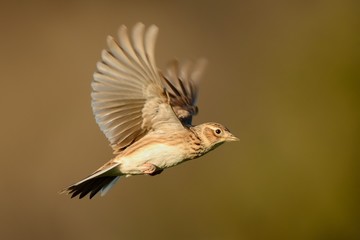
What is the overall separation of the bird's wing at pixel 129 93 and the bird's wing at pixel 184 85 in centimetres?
53

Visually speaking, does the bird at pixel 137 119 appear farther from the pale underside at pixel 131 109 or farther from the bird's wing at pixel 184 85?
the bird's wing at pixel 184 85

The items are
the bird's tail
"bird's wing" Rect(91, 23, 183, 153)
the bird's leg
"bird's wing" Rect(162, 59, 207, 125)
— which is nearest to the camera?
the bird's leg

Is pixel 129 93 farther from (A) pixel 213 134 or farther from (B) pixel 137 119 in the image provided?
(A) pixel 213 134

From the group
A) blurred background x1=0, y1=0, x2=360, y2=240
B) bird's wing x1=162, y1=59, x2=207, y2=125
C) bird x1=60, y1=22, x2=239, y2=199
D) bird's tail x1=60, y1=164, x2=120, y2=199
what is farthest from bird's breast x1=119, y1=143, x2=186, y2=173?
blurred background x1=0, y1=0, x2=360, y2=240

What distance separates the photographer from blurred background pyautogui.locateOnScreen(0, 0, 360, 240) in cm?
848

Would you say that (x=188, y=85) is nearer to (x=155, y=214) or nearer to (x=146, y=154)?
(x=146, y=154)

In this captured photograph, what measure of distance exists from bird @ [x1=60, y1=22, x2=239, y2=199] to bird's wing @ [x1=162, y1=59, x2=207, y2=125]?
51 centimetres

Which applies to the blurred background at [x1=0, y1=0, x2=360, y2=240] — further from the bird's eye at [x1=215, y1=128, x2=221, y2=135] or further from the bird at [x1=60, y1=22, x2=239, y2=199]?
the bird at [x1=60, y1=22, x2=239, y2=199]

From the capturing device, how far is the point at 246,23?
41.2ft

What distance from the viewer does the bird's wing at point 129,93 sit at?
20.3 ft

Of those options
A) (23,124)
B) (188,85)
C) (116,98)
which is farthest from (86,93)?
(116,98)

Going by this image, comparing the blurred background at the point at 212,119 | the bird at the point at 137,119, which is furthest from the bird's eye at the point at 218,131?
the blurred background at the point at 212,119

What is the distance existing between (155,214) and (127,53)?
11.2 ft

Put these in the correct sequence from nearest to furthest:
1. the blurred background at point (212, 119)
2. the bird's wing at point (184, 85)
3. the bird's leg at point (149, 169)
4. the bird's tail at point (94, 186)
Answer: the bird's leg at point (149, 169)
the bird's tail at point (94, 186)
the bird's wing at point (184, 85)
the blurred background at point (212, 119)
